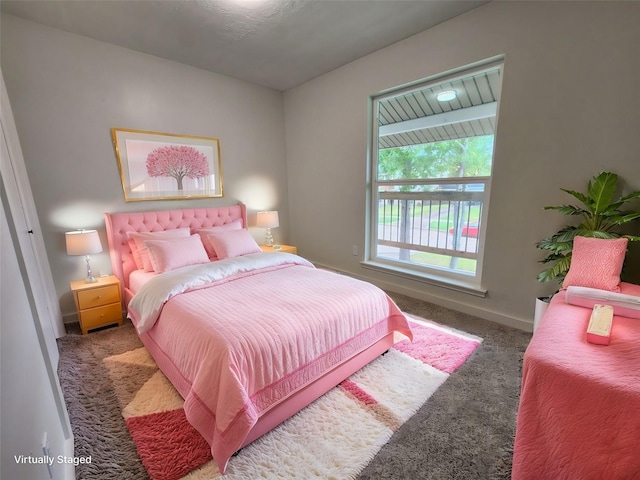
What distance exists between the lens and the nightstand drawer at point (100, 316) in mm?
2535

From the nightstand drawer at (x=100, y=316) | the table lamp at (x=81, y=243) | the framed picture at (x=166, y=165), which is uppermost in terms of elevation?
the framed picture at (x=166, y=165)

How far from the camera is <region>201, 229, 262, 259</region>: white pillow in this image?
2.98 meters

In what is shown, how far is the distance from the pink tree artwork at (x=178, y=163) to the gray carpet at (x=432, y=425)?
190cm

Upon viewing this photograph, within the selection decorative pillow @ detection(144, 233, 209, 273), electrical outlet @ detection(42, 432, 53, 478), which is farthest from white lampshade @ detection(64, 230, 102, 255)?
electrical outlet @ detection(42, 432, 53, 478)

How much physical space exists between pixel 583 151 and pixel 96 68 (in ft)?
14.2

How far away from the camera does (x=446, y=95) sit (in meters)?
2.86

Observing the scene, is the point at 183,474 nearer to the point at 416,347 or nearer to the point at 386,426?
the point at 386,426

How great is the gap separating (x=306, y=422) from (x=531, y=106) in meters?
2.84

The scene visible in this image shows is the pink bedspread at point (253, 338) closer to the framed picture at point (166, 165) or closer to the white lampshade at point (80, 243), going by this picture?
the white lampshade at point (80, 243)

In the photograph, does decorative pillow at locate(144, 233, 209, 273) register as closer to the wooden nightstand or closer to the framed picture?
the wooden nightstand

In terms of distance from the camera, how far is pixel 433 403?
1.70m

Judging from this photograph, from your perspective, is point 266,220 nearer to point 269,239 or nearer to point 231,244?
point 269,239

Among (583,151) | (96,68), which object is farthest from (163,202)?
(583,151)

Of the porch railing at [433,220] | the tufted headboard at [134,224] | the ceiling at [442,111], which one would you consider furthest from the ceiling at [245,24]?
the tufted headboard at [134,224]
